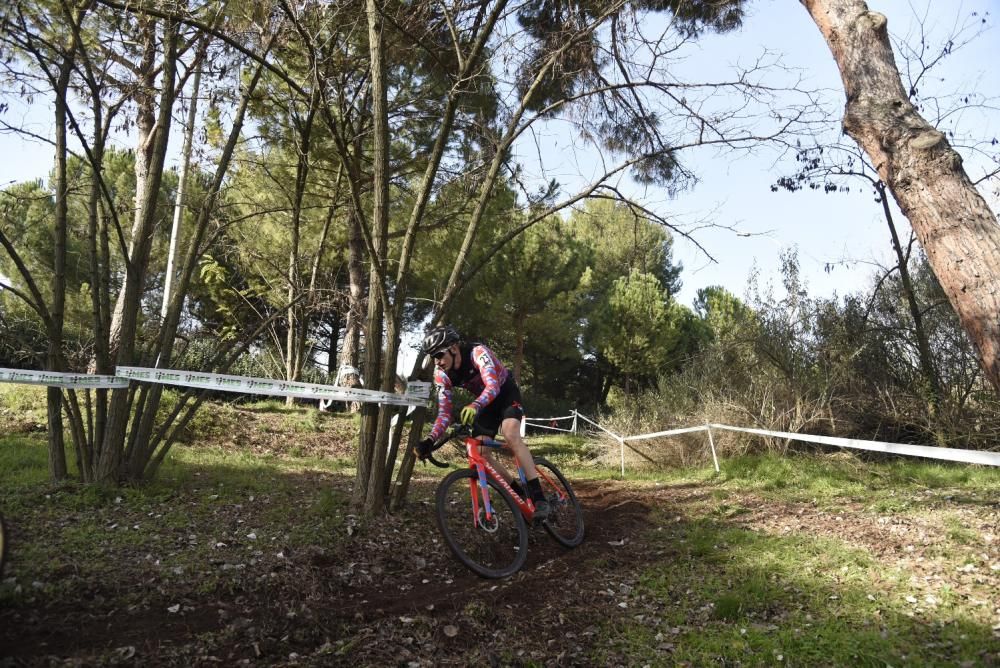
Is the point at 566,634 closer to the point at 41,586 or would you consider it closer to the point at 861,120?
the point at 41,586

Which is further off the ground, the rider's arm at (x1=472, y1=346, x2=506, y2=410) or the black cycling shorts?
the rider's arm at (x1=472, y1=346, x2=506, y2=410)

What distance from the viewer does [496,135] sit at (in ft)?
23.9

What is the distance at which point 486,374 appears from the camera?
5230 mm

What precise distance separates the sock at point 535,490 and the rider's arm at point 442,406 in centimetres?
92

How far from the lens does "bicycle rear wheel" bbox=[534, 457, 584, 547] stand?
5.65 m

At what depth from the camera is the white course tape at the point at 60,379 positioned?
221 inches

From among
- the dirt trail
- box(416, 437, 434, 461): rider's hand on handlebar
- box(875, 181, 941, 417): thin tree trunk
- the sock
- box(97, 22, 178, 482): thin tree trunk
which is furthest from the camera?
box(875, 181, 941, 417): thin tree trunk

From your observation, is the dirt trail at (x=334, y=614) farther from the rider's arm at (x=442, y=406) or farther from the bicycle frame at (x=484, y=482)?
the rider's arm at (x=442, y=406)

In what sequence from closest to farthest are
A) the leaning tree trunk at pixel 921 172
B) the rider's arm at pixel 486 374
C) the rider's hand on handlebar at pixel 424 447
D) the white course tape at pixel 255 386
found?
the leaning tree trunk at pixel 921 172, the rider's hand on handlebar at pixel 424 447, the rider's arm at pixel 486 374, the white course tape at pixel 255 386

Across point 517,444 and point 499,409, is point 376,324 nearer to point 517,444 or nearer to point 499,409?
point 499,409

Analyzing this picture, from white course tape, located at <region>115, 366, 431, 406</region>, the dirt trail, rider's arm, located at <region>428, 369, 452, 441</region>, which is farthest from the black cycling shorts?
the dirt trail

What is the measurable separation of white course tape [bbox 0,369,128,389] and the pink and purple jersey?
3038mm

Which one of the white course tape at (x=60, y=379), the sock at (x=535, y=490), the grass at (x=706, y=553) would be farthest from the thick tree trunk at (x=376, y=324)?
the white course tape at (x=60, y=379)

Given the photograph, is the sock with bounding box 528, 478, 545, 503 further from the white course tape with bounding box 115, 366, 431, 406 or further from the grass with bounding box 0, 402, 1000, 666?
the white course tape with bounding box 115, 366, 431, 406
